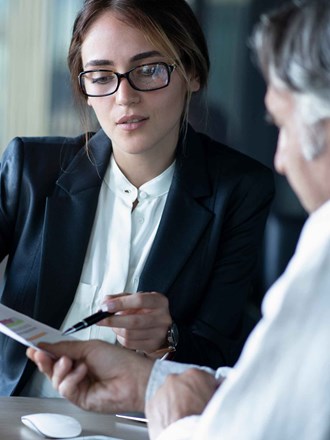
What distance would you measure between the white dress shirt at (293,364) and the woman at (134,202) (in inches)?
35.6

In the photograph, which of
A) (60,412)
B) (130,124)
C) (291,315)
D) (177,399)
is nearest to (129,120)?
(130,124)

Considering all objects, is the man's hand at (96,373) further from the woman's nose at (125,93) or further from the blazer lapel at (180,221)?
the woman's nose at (125,93)

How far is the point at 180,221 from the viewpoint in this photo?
7.01 feet

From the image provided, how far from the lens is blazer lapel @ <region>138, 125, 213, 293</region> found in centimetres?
208

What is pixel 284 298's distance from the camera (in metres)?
1.02

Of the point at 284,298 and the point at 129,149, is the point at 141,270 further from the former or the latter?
the point at 284,298

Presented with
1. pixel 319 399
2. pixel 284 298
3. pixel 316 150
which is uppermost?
pixel 316 150

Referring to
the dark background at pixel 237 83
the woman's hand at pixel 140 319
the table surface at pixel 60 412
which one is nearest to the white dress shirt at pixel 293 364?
the table surface at pixel 60 412

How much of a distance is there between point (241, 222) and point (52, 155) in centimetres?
51

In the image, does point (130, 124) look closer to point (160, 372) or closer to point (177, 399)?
point (160, 372)

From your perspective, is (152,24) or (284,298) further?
(152,24)

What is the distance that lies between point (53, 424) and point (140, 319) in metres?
0.35

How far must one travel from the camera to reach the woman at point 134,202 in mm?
2047

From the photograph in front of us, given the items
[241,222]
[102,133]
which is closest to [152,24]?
[102,133]
